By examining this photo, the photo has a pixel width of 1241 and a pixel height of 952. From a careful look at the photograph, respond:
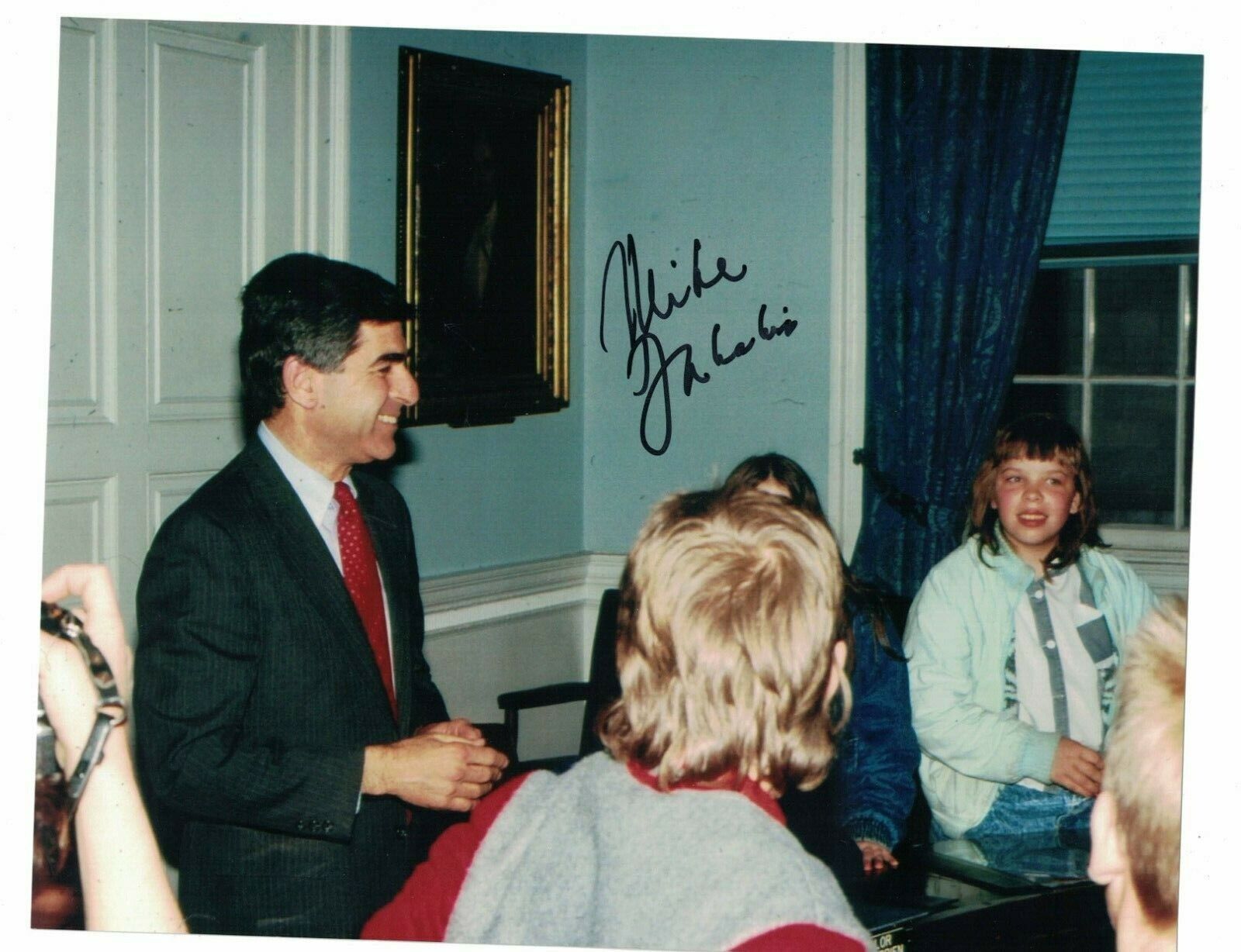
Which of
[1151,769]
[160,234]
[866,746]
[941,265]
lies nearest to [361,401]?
[160,234]

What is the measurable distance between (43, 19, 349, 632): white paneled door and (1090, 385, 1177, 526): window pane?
190 cm

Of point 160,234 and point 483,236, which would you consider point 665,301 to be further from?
point 160,234

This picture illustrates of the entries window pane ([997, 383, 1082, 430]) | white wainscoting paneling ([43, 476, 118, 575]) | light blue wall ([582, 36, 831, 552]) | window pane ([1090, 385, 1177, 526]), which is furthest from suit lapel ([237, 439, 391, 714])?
window pane ([997, 383, 1082, 430])

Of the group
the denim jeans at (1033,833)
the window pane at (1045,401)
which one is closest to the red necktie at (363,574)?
the denim jeans at (1033,833)

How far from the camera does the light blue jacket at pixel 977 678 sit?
2340 mm

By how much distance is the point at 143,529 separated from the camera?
266cm

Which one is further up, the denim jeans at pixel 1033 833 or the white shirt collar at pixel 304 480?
the white shirt collar at pixel 304 480

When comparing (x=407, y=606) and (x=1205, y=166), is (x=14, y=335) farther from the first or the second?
(x=1205, y=166)

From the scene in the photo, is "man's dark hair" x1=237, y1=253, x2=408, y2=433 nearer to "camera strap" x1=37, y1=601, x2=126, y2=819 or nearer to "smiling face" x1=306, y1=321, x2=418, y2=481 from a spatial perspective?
"smiling face" x1=306, y1=321, x2=418, y2=481

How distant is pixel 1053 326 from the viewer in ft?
11.1

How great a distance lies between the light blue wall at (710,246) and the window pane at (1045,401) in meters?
0.48

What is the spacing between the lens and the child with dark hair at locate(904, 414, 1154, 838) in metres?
2.33

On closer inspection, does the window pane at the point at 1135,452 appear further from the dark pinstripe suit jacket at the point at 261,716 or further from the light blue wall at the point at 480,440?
the dark pinstripe suit jacket at the point at 261,716

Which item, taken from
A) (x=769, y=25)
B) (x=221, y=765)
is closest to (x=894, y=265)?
(x=769, y=25)
